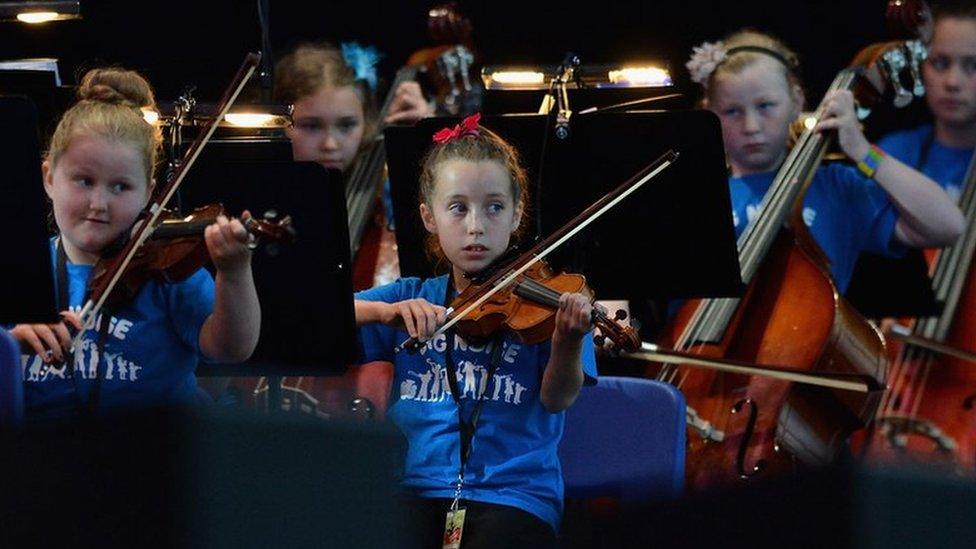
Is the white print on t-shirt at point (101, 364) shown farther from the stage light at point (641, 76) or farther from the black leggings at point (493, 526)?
the stage light at point (641, 76)

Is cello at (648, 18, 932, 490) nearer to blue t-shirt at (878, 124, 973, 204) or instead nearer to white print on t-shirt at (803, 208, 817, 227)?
white print on t-shirt at (803, 208, 817, 227)

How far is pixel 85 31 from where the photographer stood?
3918mm

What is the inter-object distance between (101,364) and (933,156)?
2175 millimetres

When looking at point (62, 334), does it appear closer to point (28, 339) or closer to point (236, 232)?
point (28, 339)

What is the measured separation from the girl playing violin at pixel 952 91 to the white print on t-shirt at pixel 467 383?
5.28 feet

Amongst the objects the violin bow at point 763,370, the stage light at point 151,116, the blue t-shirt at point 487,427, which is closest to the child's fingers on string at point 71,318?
the stage light at point 151,116

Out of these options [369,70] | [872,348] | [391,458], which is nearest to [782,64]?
[872,348]

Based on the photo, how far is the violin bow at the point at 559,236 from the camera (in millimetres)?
2230

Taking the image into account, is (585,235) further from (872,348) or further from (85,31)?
(85,31)

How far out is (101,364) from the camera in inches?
89.3

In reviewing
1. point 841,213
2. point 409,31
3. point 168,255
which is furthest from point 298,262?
point 409,31

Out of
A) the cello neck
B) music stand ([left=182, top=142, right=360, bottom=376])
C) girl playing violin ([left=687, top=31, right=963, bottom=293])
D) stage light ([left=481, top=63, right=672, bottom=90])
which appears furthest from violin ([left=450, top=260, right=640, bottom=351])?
the cello neck

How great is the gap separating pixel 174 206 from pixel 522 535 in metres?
0.71

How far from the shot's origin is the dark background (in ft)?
12.9
